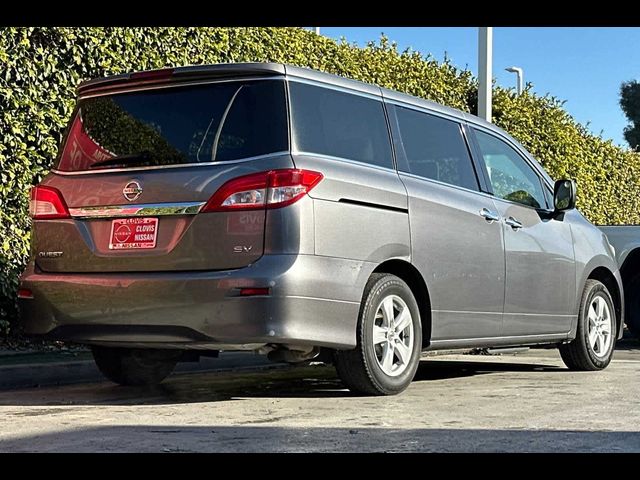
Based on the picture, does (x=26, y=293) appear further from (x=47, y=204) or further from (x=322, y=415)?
(x=322, y=415)

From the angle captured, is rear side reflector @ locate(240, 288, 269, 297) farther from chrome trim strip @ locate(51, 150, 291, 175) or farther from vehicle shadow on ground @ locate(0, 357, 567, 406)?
vehicle shadow on ground @ locate(0, 357, 567, 406)

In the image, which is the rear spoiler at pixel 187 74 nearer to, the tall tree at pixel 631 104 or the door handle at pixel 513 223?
the door handle at pixel 513 223

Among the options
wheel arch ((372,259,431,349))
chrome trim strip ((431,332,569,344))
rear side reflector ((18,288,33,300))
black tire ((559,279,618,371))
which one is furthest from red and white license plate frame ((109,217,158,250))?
black tire ((559,279,618,371))

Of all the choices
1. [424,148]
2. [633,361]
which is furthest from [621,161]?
[424,148]

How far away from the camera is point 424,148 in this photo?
7488 mm

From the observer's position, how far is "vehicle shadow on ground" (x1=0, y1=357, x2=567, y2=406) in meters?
6.90

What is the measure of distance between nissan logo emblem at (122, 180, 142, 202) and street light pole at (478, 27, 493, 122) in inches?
298

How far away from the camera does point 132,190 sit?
20.8 ft

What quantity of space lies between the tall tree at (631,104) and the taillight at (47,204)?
46274 mm

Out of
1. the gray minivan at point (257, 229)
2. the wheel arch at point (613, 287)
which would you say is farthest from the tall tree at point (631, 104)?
the gray minivan at point (257, 229)
